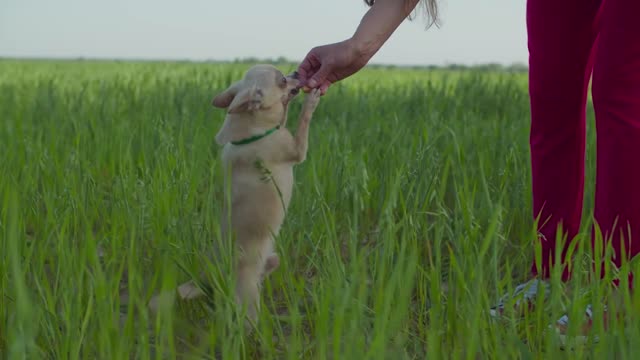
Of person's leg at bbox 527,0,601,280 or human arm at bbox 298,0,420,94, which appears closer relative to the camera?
human arm at bbox 298,0,420,94

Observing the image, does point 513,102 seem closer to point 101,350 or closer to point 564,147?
point 564,147

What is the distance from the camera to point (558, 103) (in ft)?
7.56

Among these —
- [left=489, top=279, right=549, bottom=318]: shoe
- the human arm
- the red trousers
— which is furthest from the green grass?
the human arm

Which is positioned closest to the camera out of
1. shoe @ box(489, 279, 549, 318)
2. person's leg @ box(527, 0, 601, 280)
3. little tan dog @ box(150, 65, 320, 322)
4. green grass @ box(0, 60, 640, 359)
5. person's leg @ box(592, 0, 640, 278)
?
green grass @ box(0, 60, 640, 359)

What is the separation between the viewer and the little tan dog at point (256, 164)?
1.80 meters

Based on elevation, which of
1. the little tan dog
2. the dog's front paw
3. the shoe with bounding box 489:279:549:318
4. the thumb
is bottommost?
the shoe with bounding box 489:279:549:318

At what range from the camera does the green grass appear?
57.9 inches

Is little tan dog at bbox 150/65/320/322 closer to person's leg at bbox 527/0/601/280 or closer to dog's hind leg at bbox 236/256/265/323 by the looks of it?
dog's hind leg at bbox 236/256/265/323

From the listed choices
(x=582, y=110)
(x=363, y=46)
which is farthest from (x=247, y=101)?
(x=582, y=110)

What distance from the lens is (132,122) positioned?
4258 mm

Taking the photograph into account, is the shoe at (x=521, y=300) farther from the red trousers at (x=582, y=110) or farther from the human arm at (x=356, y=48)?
the human arm at (x=356, y=48)

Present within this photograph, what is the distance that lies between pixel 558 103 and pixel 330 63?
0.70 meters

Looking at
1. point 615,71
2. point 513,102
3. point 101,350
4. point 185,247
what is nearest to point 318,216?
point 185,247

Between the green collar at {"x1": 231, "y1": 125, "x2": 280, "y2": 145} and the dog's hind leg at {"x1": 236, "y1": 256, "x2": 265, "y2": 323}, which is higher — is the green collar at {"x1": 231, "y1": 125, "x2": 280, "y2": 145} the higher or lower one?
the higher one
